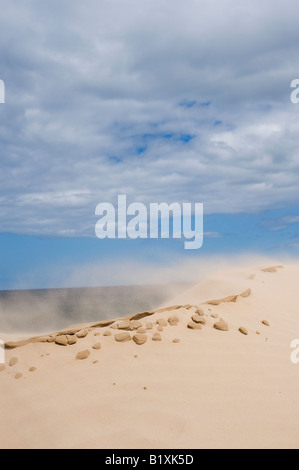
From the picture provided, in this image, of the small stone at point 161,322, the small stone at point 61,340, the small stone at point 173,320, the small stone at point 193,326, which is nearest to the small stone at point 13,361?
the small stone at point 61,340

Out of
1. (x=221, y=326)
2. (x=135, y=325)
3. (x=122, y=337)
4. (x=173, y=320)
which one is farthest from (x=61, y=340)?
(x=221, y=326)

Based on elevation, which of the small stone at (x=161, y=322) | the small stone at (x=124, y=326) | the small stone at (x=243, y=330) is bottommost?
the small stone at (x=243, y=330)

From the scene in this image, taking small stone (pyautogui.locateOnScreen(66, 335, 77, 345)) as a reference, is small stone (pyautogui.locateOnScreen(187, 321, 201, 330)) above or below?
above

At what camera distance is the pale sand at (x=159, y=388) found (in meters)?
3.19

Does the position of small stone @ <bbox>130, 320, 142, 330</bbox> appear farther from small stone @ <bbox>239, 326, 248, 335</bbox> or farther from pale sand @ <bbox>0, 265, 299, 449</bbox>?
small stone @ <bbox>239, 326, 248, 335</bbox>

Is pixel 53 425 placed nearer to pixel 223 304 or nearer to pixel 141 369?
pixel 141 369

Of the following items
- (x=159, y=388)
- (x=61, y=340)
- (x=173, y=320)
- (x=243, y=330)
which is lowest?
(x=159, y=388)

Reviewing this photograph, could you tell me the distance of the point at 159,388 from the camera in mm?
3725

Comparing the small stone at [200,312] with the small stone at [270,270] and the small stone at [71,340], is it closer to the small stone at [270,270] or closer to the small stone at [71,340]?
the small stone at [71,340]

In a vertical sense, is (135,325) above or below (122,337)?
above

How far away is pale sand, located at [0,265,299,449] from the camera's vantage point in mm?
3186

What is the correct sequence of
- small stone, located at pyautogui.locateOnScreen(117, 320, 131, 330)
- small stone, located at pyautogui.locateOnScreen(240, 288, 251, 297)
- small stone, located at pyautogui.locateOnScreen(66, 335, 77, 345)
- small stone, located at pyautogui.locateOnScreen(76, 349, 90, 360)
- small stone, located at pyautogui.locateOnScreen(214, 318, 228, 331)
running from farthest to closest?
small stone, located at pyautogui.locateOnScreen(240, 288, 251, 297), small stone, located at pyautogui.locateOnScreen(214, 318, 228, 331), small stone, located at pyautogui.locateOnScreen(117, 320, 131, 330), small stone, located at pyautogui.locateOnScreen(66, 335, 77, 345), small stone, located at pyautogui.locateOnScreen(76, 349, 90, 360)

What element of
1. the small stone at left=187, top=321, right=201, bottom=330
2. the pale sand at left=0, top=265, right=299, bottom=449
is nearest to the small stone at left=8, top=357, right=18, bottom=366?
the pale sand at left=0, top=265, right=299, bottom=449

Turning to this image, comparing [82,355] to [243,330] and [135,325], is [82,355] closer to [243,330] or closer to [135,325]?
[135,325]
